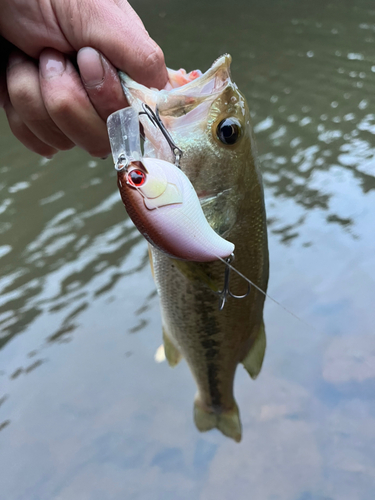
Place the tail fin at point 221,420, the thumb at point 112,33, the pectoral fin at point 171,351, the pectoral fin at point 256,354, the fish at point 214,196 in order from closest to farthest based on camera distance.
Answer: the thumb at point 112,33, the fish at point 214,196, the pectoral fin at point 256,354, the pectoral fin at point 171,351, the tail fin at point 221,420

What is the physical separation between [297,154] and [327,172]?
0.54m

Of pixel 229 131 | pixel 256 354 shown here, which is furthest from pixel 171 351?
pixel 229 131

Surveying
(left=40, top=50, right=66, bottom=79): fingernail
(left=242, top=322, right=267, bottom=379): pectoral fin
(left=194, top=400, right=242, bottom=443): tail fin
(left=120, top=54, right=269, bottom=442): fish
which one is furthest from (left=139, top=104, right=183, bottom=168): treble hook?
(left=194, top=400, right=242, bottom=443): tail fin

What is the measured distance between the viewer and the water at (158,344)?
2.60 meters

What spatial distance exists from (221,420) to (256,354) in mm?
771

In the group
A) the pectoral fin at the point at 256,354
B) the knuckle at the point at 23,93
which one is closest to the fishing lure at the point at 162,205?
the knuckle at the point at 23,93

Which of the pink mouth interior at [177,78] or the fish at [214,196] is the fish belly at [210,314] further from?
the pink mouth interior at [177,78]

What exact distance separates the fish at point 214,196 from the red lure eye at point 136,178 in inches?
7.1

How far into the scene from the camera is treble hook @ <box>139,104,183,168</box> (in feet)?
3.60

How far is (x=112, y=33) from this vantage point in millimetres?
1077

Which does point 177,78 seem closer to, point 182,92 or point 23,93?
point 182,92

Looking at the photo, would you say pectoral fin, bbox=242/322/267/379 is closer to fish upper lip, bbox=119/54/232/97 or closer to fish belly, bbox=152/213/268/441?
fish belly, bbox=152/213/268/441

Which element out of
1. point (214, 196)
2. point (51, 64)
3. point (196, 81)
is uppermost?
point (51, 64)

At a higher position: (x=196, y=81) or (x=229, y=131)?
(x=196, y=81)
